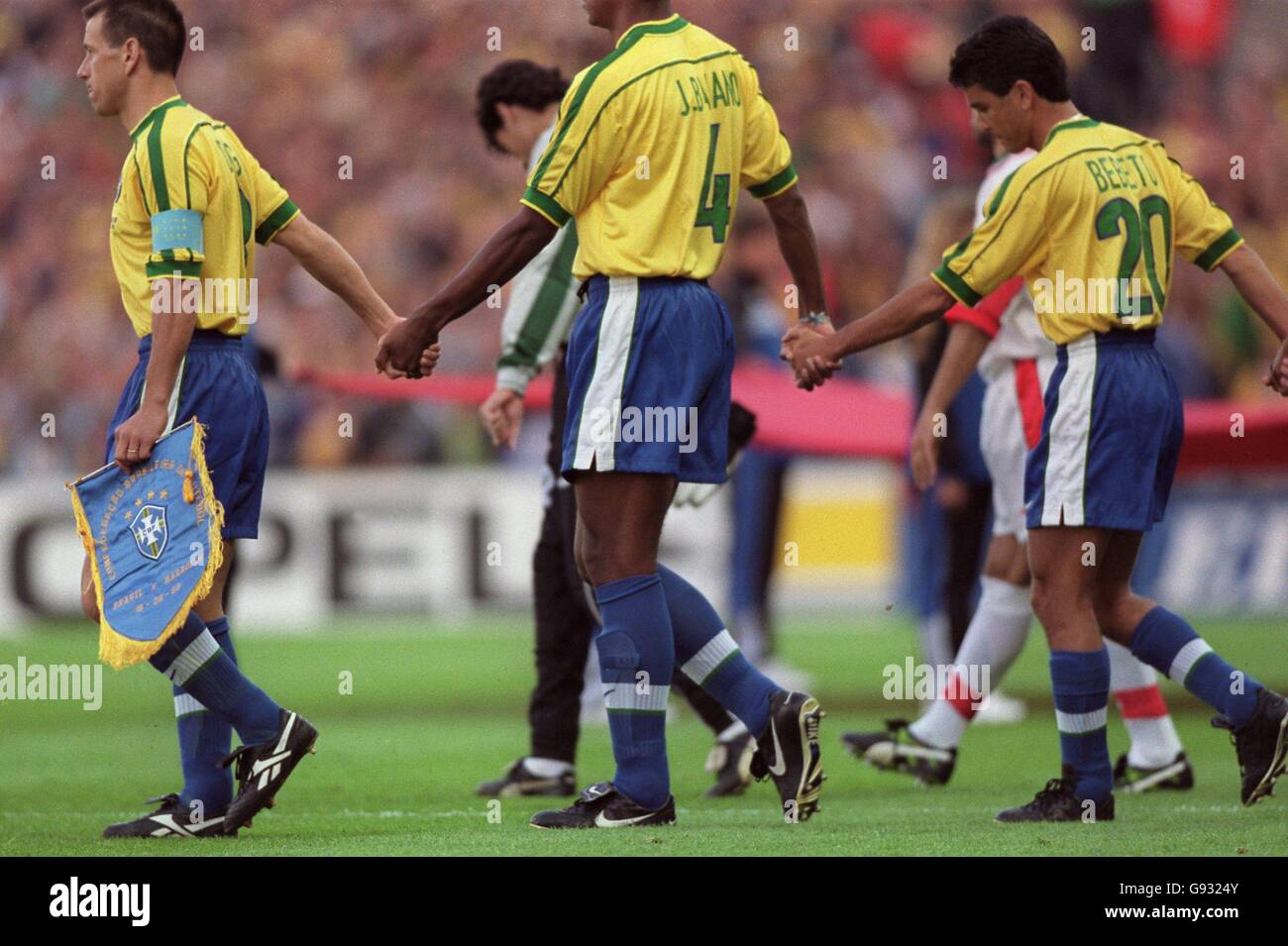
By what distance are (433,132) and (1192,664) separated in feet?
35.0

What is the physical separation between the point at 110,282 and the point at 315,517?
308cm

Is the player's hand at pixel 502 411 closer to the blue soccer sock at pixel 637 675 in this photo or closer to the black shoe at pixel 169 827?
the blue soccer sock at pixel 637 675

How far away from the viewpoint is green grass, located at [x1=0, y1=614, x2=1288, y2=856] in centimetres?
496

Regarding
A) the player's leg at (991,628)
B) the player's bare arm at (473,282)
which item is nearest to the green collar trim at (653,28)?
the player's bare arm at (473,282)

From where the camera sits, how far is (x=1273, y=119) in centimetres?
1523

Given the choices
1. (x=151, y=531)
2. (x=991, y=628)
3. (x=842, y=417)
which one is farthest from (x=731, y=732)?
(x=842, y=417)

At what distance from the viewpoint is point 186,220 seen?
5.04 meters

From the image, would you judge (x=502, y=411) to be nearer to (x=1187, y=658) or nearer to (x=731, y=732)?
(x=731, y=732)

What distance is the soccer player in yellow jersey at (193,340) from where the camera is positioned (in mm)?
5059

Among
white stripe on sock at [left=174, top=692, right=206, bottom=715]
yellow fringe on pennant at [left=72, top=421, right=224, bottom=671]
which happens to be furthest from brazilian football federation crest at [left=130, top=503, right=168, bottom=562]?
white stripe on sock at [left=174, top=692, right=206, bottom=715]

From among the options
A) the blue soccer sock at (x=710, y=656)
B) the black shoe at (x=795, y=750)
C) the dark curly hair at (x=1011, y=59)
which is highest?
the dark curly hair at (x=1011, y=59)

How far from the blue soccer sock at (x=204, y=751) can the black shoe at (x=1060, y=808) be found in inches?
81.8
